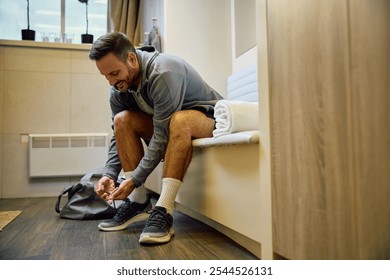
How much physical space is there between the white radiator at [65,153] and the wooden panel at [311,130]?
1756 mm

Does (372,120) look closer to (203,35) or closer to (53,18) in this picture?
(203,35)

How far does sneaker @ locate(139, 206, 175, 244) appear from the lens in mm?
899

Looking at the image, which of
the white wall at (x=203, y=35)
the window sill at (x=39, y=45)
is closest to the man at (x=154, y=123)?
the white wall at (x=203, y=35)

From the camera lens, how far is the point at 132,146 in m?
1.18

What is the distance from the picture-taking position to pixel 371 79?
54 centimetres

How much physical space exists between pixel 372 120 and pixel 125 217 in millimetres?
832

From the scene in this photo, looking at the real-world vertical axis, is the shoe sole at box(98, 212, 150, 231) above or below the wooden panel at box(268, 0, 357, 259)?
below

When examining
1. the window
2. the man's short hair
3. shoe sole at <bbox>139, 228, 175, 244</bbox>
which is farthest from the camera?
the window

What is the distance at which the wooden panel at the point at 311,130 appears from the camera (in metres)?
0.52

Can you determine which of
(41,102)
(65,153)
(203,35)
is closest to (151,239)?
(203,35)

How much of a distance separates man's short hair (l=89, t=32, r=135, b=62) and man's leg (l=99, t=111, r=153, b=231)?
24cm

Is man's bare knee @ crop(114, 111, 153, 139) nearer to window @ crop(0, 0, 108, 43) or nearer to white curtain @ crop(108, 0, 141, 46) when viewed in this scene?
white curtain @ crop(108, 0, 141, 46)

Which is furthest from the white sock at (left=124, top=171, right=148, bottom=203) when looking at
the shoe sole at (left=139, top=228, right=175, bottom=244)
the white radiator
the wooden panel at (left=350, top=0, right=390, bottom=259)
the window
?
the window
